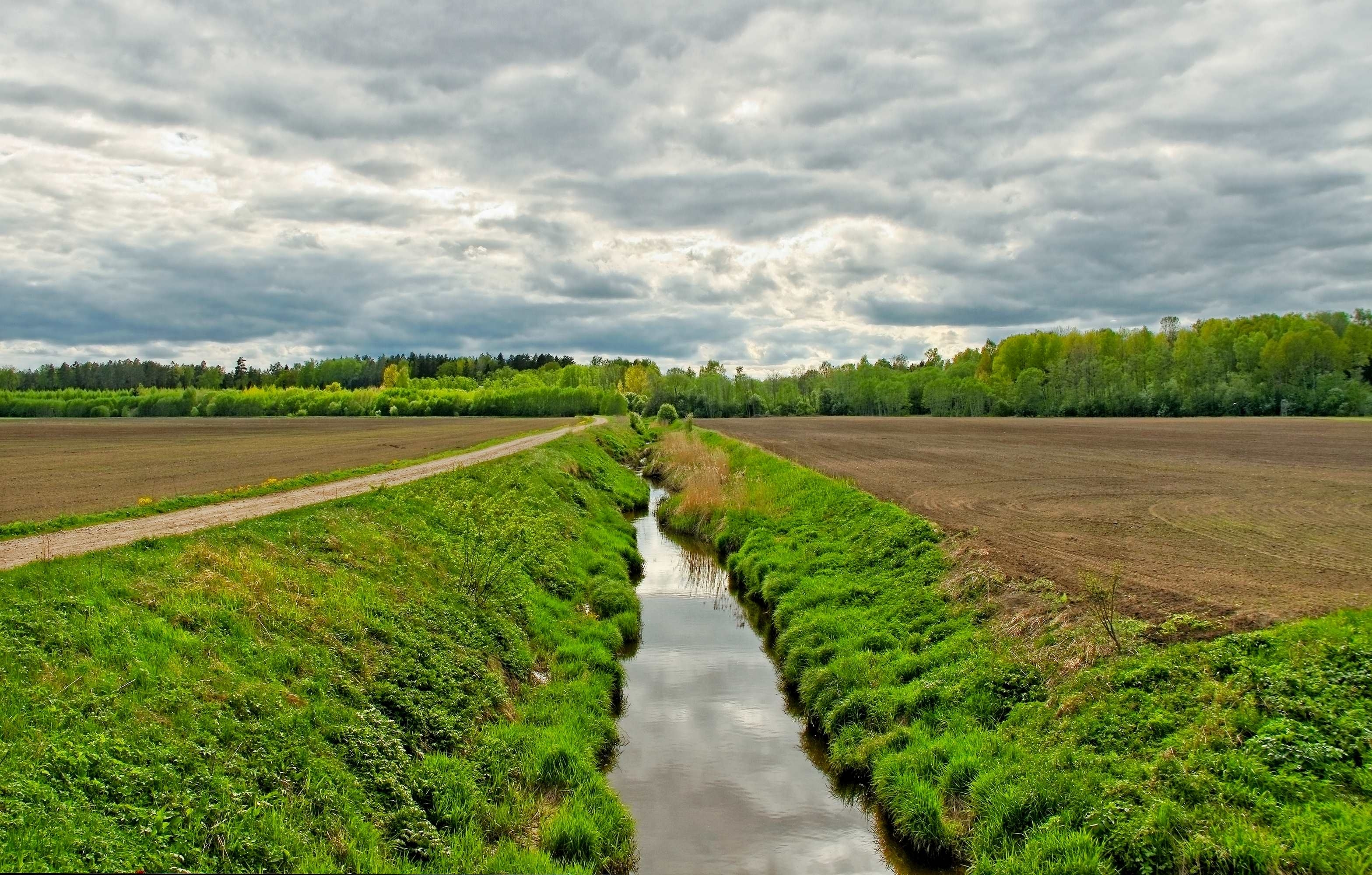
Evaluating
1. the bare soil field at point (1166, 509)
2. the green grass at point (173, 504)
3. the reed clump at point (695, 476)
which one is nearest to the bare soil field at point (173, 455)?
the green grass at point (173, 504)

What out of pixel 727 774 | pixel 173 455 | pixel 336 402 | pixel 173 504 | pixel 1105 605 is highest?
pixel 336 402

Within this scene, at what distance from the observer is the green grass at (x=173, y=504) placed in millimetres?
16828

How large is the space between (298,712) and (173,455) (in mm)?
49047

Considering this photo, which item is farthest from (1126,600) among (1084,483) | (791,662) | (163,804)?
(1084,483)

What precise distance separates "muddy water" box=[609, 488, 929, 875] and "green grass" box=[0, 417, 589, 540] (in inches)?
518

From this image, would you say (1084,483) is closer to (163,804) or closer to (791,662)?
(791,662)

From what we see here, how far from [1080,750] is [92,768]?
1101 cm

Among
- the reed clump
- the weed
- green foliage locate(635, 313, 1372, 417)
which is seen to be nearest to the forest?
green foliage locate(635, 313, 1372, 417)

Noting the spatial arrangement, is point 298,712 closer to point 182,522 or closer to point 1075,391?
point 182,522

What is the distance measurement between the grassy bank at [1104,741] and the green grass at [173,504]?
16.6m

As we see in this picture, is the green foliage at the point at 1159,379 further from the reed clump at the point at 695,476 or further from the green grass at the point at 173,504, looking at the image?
the green grass at the point at 173,504

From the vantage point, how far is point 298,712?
9.74 meters

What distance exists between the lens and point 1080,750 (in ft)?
31.8

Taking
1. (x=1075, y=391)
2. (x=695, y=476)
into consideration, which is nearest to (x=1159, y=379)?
(x=1075, y=391)
